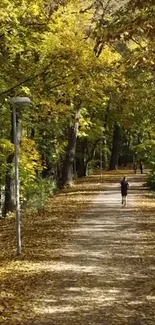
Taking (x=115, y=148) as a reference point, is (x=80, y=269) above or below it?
below

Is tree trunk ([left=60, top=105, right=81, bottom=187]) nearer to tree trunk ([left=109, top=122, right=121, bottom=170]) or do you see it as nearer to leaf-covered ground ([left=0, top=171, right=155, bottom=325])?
leaf-covered ground ([left=0, top=171, right=155, bottom=325])

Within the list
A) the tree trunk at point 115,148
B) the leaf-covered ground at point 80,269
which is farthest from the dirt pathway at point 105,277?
the tree trunk at point 115,148

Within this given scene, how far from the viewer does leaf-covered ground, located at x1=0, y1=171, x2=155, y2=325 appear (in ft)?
29.3

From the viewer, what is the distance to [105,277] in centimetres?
1129

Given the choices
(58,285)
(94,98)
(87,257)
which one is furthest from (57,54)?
(58,285)

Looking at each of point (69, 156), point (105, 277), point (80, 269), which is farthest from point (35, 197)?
point (105, 277)

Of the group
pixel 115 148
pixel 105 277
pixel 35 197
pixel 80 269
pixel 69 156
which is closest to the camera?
pixel 105 277

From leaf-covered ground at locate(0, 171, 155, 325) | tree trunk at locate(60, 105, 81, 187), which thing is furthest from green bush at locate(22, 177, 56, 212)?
tree trunk at locate(60, 105, 81, 187)

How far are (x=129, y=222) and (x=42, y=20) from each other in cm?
737

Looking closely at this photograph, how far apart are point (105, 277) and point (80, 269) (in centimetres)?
89

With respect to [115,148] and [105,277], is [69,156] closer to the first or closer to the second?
[115,148]

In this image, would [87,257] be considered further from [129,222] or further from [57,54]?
[57,54]

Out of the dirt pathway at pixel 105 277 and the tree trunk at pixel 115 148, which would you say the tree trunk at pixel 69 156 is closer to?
the dirt pathway at pixel 105 277

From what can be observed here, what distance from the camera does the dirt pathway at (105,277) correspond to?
8852 mm
